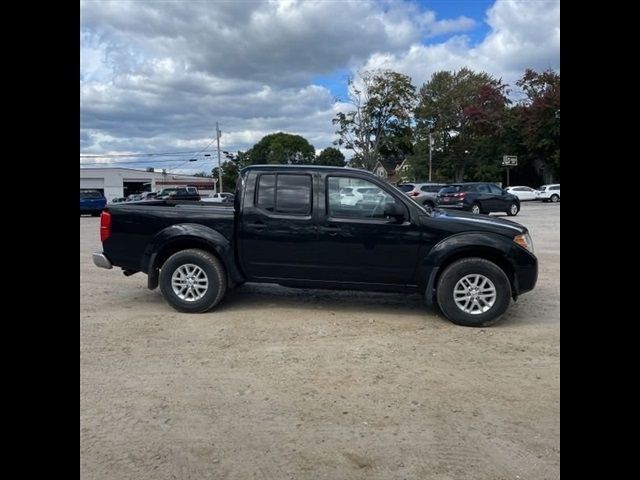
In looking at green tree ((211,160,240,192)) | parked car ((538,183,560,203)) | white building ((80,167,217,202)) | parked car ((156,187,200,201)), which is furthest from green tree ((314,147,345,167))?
green tree ((211,160,240,192))

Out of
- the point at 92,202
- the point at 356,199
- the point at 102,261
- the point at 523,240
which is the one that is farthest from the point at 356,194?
the point at 92,202

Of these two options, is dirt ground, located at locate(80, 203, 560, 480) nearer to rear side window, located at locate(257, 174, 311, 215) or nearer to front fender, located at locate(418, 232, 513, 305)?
front fender, located at locate(418, 232, 513, 305)

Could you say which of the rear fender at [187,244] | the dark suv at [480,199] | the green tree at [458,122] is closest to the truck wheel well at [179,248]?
the rear fender at [187,244]

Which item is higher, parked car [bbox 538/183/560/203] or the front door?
parked car [bbox 538/183/560/203]

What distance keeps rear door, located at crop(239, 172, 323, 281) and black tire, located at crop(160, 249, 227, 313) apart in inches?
13.3

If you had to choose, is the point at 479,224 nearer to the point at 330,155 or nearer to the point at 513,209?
the point at 513,209

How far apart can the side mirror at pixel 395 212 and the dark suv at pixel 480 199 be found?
1765cm

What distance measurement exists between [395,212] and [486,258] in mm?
1178

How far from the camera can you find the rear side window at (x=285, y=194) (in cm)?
604

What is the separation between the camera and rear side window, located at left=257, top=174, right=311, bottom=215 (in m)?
6.04

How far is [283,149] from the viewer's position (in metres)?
51.8

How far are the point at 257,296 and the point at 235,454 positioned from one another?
411 cm

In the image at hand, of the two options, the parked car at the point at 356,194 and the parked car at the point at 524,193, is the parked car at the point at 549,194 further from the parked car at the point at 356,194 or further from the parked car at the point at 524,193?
the parked car at the point at 356,194
